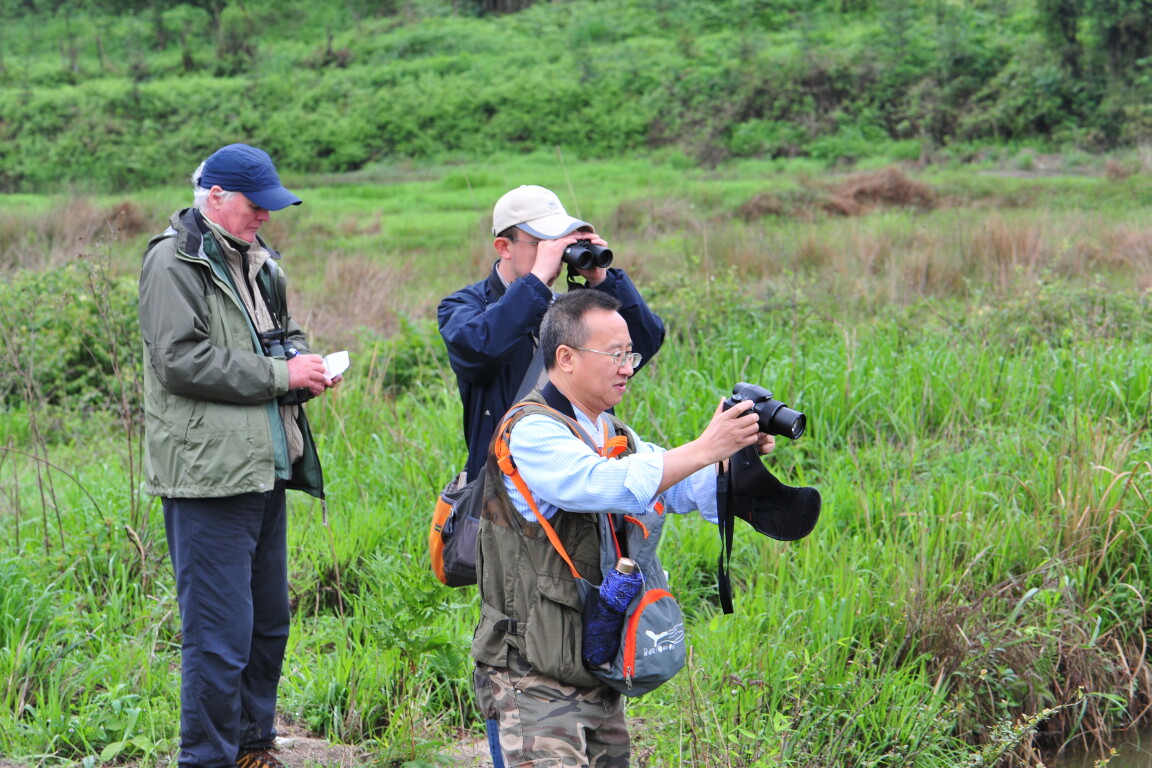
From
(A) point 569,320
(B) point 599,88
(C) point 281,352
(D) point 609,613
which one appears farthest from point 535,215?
(B) point 599,88

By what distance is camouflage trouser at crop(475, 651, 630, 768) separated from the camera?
2.49 metres

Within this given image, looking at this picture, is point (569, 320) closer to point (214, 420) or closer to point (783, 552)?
point (214, 420)

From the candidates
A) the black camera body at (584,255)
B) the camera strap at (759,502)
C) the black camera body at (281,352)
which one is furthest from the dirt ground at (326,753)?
the black camera body at (584,255)

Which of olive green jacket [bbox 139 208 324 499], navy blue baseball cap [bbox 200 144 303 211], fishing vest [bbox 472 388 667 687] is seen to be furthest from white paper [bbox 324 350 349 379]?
fishing vest [bbox 472 388 667 687]

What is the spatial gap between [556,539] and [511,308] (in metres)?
0.75

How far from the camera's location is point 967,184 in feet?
54.6

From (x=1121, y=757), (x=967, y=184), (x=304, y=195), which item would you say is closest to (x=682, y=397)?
(x=1121, y=757)

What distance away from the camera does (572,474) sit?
2.40 metres

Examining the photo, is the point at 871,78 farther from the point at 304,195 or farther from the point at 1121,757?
the point at 1121,757

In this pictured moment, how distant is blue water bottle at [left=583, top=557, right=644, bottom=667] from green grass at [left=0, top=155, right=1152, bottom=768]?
992 millimetres

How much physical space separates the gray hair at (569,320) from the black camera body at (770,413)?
0.36 metres

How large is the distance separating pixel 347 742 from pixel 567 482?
6.65 feet

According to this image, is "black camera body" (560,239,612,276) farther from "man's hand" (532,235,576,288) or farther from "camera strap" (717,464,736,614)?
"camera strap" (717,464,736,614)

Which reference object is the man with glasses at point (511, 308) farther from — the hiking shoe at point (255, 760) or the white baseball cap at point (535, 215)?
the hiking shoe at point (255, 760)
